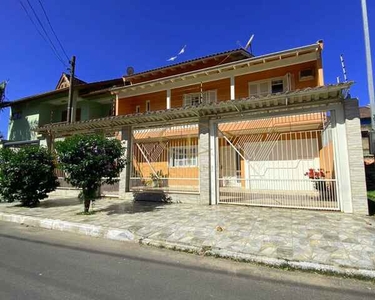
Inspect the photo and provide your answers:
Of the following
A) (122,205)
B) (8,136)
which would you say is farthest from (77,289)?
(8,136)

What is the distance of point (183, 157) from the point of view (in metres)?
13.3

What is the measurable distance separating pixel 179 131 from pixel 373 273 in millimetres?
11180

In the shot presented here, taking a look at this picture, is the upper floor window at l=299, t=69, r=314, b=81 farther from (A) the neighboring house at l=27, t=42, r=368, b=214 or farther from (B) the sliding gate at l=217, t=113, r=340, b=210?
(B) the sliding gate at l=217, t=113, r=340, b=210

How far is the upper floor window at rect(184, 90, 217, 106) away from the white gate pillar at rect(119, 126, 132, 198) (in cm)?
564

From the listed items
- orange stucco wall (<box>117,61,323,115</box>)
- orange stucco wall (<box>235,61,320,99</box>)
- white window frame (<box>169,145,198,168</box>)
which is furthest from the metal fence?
orange stucco wall (<box>235,61,320,99</box>)

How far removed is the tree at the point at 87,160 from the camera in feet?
27.2

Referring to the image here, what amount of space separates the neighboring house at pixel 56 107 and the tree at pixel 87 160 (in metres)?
12.7

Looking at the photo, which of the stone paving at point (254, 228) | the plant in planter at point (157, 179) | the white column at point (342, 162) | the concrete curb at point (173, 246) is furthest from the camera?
the plant in planter at point (157, 179)

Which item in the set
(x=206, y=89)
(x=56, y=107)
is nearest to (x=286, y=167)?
(x=206, y=89)

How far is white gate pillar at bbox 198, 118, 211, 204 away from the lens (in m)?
9.81

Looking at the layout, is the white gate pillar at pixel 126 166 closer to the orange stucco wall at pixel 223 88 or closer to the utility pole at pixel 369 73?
the orange stucco wall at pixel 223 88

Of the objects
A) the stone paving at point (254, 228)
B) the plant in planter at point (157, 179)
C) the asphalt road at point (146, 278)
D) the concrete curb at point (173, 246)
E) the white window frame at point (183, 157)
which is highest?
the white window frame at point (183, 157)

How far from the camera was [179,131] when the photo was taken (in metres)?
14.0

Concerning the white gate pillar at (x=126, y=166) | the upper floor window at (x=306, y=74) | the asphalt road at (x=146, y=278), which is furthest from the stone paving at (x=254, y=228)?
the upper floor window at (x=306, y=74)
